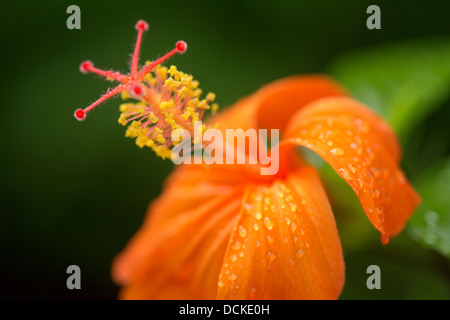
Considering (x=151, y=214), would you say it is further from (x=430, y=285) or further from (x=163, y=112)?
(x=430, y=285)

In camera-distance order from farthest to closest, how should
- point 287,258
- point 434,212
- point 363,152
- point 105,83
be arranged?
point 105,83 → point 434,212 → point 363,152 → point 287,258

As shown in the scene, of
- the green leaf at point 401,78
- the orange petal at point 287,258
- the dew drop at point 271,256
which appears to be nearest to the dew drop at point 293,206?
the orange petal at point 287,258

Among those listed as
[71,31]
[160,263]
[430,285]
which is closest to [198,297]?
[160,263]

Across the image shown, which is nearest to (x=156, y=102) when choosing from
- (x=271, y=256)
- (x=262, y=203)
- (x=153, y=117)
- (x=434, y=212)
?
(x=153, y=117)

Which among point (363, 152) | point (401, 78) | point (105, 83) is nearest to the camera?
point (363, 152)

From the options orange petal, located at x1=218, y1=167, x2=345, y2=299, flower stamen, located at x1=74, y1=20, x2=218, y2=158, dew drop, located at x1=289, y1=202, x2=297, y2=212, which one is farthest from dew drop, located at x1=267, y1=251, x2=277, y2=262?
flower stamen, located at x1=74, y1=20, x2=218, y2=158

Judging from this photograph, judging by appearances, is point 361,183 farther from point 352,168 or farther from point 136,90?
point 136,90
